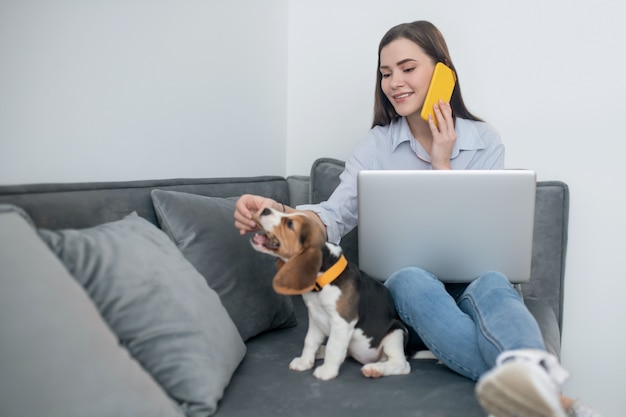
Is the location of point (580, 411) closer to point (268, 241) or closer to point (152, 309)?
point (268, 241)

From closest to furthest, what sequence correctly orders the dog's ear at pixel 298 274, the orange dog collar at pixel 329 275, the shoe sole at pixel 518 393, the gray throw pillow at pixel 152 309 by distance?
the shoe sole at pixel 518 393
the gray throw pillow at pixel 152 309
the dog's ear at pixel 298 274
the orange dog collar at pixel 329 275

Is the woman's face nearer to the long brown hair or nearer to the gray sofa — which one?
the long brown hair

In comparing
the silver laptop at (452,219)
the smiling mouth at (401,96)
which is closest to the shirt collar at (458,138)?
the smiling mouth at (401,96)

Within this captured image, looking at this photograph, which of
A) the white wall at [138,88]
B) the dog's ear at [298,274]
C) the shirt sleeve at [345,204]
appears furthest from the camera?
the shirt sleeve at [345,204]

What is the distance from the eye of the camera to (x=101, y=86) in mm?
1766

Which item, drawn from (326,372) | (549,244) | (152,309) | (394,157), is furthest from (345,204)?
(152,309)

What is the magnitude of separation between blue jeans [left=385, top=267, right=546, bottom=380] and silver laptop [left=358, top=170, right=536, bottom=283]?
6 cm

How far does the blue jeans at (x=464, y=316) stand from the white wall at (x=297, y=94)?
0.94 meters

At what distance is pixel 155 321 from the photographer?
1230mm

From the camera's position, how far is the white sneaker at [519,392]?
39.6 inches

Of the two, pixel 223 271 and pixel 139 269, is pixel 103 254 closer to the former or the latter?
pixel 139 269

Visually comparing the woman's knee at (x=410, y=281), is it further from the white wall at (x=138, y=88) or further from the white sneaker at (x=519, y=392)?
the white wall at (x=138, y=88)

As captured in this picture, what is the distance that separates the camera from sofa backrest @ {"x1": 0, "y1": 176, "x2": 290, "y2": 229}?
1.33m

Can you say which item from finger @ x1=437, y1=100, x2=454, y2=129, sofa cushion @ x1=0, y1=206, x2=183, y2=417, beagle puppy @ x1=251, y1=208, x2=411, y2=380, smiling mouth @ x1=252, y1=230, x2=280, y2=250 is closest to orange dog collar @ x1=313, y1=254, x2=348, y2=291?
beagle puppy @ x1=251, y1=208, x2=411, y2=380
